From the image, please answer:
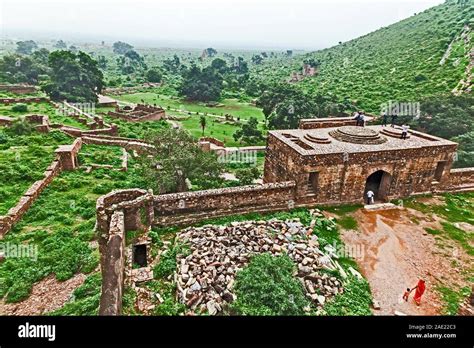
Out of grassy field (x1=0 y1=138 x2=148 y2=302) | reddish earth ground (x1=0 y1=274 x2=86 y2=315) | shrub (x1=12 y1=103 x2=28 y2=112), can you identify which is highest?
shrub (x1=12 y1=103 x2=28 y2=112)

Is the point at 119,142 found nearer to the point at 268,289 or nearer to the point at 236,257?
the point at 236,257

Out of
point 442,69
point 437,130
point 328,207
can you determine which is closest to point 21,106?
point 328,207

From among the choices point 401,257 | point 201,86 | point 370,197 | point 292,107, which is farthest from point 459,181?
point 201,86

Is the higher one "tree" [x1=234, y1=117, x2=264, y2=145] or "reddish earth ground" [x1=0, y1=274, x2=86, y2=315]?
"tree" [x1=234, y1=117, x2=264, y2=145]

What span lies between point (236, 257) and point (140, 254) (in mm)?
3300

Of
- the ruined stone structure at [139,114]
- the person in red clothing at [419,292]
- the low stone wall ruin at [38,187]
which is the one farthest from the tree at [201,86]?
the person in red clothing at [419,292]

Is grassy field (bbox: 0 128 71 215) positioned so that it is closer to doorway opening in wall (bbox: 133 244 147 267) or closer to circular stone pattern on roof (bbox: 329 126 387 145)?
doorway opening in wall (bbox: 133 244 147 267)

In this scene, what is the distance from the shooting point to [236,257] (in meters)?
10.1

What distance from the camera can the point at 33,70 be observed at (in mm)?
56938

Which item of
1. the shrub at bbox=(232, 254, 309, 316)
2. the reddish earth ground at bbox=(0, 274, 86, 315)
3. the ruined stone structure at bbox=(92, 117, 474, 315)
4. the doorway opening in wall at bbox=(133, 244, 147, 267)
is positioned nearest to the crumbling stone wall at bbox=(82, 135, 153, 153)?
the ruined stone structure at bbox=(92, 117, 474, 315)

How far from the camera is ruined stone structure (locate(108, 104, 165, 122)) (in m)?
41.6

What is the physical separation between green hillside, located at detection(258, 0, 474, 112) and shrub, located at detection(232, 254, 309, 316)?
36.9 meters

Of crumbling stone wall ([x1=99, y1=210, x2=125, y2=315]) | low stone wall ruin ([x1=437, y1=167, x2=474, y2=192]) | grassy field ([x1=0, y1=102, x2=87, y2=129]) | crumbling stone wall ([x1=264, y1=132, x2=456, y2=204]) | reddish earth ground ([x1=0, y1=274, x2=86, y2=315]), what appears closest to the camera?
crumbling stone wall ([x1=99, y1=210, x2=125, y2=315])
